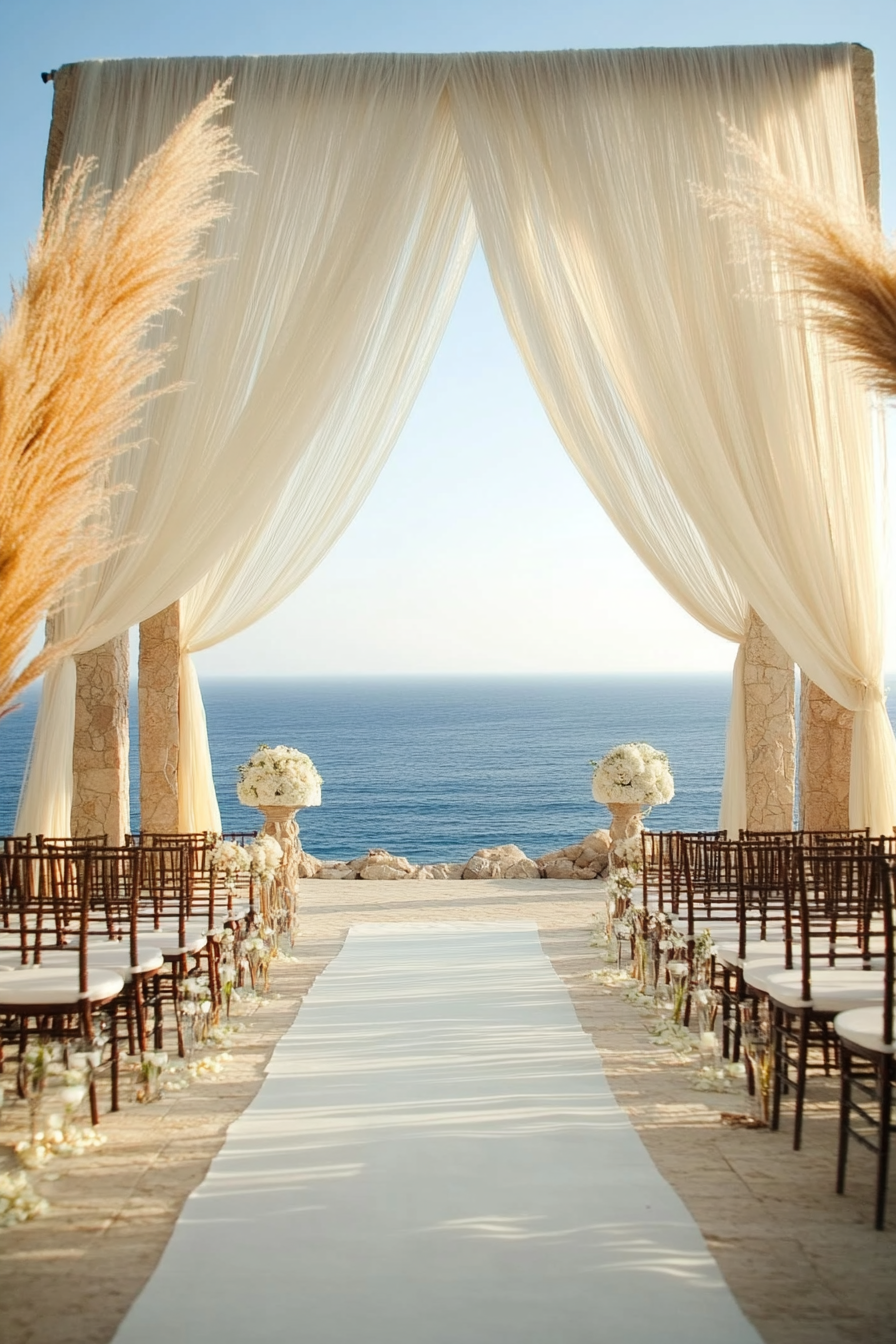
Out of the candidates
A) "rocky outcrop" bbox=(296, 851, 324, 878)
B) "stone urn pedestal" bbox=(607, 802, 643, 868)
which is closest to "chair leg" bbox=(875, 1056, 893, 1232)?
"stone urn pedestal" bbox=(607, 802, 643, 868)

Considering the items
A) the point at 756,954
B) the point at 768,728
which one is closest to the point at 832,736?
the point at 768,728

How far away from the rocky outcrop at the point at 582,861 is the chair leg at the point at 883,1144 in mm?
6807

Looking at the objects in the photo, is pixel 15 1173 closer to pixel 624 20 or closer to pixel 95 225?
pixel 95 225

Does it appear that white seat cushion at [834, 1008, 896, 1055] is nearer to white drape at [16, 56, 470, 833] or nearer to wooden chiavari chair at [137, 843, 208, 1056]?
wooden chiavari chair at [137, 843, 208, 1056]

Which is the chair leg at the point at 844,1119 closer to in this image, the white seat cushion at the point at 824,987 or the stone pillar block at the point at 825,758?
the white seat cushion at the point at 824,987

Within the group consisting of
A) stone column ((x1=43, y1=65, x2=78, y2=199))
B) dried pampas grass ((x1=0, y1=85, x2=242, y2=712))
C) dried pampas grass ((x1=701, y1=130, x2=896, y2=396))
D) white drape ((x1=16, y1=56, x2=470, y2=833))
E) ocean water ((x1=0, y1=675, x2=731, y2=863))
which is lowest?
ocean water ((x1=0, y1=675, x2=731, y2=863))

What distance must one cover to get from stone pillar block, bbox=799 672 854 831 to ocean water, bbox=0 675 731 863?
16154 mm

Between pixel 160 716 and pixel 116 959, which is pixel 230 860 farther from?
pixel 160 716

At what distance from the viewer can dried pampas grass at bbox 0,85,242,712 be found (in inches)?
96.7

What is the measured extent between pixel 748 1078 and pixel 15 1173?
222 cm

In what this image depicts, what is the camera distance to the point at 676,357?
23.1 ft

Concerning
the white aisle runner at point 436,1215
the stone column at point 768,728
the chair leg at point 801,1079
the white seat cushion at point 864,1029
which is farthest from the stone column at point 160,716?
the white seat cushion at point 864,1029

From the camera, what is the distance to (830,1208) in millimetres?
2982

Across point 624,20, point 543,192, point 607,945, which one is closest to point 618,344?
point 543,192
